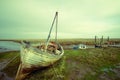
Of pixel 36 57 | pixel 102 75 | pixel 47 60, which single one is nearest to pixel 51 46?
pixel 47 60

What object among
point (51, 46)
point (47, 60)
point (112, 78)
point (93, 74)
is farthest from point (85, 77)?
point (51, 46)

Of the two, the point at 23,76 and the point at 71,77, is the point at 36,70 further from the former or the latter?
the point at 71,77

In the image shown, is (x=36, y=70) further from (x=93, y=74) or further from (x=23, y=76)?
(x=93, y=74)

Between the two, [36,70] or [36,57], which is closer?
[36,57]

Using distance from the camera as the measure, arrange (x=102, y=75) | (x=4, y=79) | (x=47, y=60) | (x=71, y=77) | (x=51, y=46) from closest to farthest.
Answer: (x=4, y=79) → (x=71, y=77) → (x=102, y=75) → (x=47, y=60) → (x=51, y=46)

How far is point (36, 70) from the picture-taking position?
13906mm

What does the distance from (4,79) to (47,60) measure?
493cm

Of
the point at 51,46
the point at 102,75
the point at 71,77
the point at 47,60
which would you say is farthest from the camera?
the point at 51,46

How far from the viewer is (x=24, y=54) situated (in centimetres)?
1172

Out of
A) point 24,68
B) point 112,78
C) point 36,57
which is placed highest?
point 36,57

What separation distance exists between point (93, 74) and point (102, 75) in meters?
0.96

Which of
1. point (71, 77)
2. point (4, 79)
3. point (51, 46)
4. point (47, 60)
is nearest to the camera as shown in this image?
point (4, 79)

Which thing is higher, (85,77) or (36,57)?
(36,57)

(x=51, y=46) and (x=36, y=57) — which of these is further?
(x=51, y=46)
